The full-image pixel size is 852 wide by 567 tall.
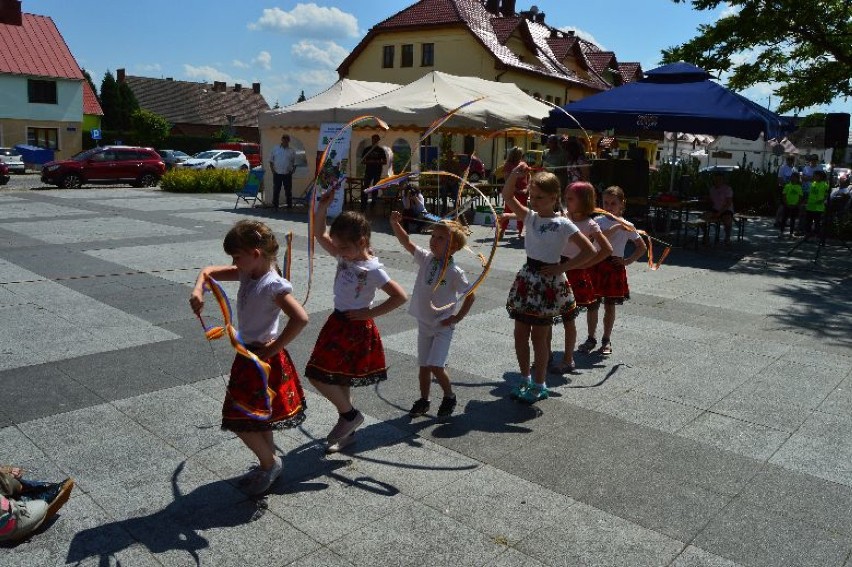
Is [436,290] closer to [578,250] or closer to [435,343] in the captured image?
[435,343]

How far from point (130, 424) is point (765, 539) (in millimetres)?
3692

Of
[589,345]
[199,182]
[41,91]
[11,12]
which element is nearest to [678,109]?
[589,345]

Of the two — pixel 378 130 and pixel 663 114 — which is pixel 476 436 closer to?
pixel 663 114

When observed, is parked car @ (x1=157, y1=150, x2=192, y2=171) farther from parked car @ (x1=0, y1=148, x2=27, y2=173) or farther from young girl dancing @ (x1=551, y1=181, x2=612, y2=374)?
young girl dancing @ (x1=551, y1=181, x2=612, y2=374)

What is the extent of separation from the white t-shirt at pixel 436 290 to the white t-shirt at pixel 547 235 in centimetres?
65

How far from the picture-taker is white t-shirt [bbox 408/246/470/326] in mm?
4641

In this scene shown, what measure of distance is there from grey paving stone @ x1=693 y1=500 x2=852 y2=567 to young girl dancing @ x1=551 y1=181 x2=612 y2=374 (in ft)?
6.31

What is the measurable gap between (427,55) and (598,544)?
40.1 metres

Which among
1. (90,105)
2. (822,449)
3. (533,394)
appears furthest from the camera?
(90,105)

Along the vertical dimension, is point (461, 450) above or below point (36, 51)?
below

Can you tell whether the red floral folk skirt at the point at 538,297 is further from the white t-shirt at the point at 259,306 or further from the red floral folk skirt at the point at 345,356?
the white t-shirt at the point at 259,306

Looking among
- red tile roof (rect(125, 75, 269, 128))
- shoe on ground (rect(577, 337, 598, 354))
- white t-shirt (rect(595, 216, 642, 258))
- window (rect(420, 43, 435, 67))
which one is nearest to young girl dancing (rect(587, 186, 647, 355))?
white t-shirt (rect(595, 216, 642, 258))

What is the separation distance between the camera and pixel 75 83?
1702 inches

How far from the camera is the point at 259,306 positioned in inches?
140
